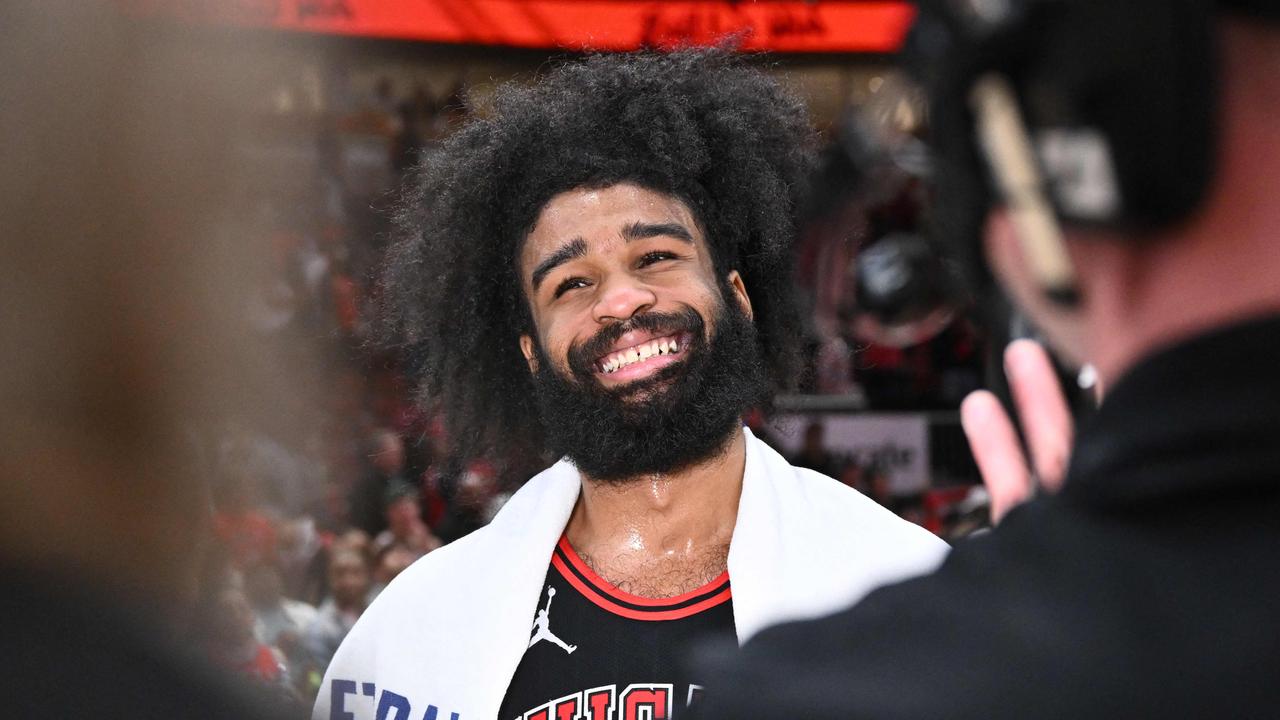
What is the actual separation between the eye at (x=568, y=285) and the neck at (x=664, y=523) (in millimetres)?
491

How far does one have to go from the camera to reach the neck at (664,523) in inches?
123

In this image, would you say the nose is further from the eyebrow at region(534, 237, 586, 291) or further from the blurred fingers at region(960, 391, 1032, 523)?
A: the blurred fingers at region(960, 391, 1032, 523)

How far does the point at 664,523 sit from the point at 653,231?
0.74 m

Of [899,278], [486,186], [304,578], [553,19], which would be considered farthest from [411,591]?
[553,19]

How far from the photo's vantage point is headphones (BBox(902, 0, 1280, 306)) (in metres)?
0.89

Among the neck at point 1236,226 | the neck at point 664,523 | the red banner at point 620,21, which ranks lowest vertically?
the neck at point 1236,226

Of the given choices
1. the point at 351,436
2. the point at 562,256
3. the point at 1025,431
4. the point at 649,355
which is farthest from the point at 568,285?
the point at 351,436

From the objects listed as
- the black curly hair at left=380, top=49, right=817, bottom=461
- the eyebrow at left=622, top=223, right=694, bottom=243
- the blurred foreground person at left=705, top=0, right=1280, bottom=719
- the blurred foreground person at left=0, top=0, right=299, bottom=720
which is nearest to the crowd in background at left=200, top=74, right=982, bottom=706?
the blurred foreground person at left=0, top=0, right=299, bottom=720

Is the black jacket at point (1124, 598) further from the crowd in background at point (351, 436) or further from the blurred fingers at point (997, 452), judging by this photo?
the crowd in background at point (351, 436)

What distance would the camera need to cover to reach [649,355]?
10.7 ft

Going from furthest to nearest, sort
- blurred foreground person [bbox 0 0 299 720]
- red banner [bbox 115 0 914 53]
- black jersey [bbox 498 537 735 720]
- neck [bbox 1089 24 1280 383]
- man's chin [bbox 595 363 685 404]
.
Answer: red banner [bbox 115 0 914 53], man's chin [bbox 595 363 685 404], black jersey [bbox 498 537 735 720], neck [bbox 1089 24 1280 383], blurred foreground person [bbox 0 0 299 720]

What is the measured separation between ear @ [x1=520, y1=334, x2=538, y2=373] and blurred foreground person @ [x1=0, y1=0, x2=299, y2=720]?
2.73m

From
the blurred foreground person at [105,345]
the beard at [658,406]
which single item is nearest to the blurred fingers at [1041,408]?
the blurred foreground person at [105,345]

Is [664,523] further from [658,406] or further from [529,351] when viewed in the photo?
[529,351]
